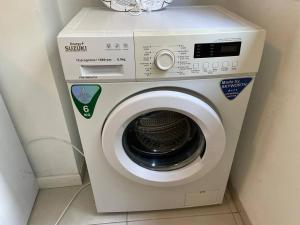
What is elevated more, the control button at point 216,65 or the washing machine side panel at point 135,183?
the control button at point 216,65

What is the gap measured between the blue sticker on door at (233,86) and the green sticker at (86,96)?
0.42 metres

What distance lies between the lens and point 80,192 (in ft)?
4.39

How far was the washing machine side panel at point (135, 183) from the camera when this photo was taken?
0.85 metres

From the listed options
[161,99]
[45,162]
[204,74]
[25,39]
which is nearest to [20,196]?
[45,162]

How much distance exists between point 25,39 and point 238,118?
83cm

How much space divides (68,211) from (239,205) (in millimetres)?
825

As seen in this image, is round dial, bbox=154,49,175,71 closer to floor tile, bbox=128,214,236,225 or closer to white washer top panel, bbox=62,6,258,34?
white washer top panel, bbox=62,6,258,34

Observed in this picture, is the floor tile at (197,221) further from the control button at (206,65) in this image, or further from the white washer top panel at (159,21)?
the white washer top panel at (159,21)

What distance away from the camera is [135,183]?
1077 millimetres

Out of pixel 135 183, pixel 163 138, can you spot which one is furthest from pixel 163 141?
pixel 135 183

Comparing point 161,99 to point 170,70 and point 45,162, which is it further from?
point 45,162

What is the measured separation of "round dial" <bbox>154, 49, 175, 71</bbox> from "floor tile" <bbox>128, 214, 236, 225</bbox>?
29.7 inches

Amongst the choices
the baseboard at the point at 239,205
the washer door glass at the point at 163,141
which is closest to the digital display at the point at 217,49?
the washer door glass at the point at 163,141

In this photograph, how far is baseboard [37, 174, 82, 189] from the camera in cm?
133
